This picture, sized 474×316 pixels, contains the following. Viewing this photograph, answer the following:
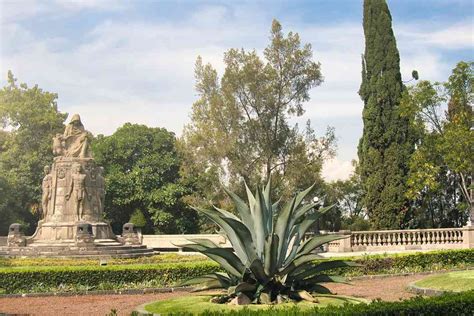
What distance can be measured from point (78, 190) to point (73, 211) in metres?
1.00

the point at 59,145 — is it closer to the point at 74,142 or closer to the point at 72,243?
the point at 74,142

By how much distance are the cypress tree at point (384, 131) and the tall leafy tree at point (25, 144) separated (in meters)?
25.0

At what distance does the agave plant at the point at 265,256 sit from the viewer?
10.8 metres

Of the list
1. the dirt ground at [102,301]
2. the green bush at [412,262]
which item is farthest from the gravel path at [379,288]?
the green bush at [412,262]

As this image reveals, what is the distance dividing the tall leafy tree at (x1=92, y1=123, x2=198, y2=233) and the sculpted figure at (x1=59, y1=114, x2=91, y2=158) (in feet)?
51.9

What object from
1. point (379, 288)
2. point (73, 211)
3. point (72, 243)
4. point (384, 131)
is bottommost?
point (379, 288)

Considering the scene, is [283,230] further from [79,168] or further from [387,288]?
[79,168]

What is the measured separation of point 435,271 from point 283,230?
36.7ft

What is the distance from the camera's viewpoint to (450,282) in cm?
1576

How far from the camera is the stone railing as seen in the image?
32156 millimetres

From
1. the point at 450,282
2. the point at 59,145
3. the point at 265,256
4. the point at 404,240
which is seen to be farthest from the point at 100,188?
the point at 265,256

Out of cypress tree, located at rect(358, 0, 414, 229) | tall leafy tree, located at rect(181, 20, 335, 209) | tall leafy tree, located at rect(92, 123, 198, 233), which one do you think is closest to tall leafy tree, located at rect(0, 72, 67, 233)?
tall leafy tree, located at rect(92, 123, 198, 233)

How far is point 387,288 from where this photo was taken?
16.4m

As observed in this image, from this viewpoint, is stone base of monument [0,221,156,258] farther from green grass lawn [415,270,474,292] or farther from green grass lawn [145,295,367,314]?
green grass lawn [145,295,367,314]
